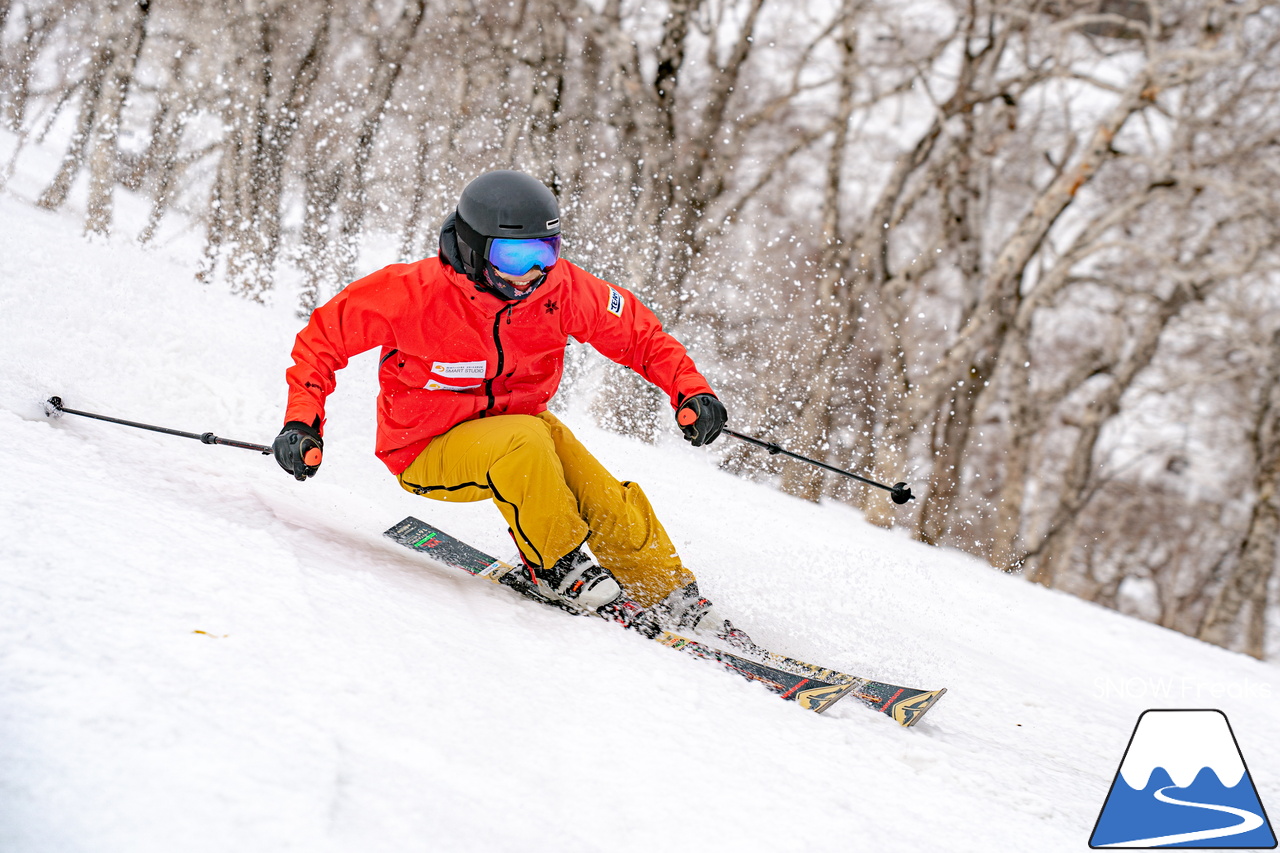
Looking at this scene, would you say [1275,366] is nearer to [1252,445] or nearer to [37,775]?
[1252,445]

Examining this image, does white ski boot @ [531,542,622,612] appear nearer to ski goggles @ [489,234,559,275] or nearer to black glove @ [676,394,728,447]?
black glove @ [676,394,728,447]

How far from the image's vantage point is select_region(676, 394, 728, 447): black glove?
3.07 metres

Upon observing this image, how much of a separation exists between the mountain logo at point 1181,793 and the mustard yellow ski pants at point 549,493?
154cm

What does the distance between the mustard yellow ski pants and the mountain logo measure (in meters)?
1.54

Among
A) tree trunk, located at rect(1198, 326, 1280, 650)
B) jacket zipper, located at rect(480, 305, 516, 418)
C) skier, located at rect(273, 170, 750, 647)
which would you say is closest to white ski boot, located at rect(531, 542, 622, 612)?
skier, located at rect(273, 170, 750, 647)

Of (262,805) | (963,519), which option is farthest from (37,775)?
(963,519)

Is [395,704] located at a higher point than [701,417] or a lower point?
lower

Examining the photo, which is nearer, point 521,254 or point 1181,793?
point 1181,793

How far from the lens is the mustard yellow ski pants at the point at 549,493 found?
2623 millimetres

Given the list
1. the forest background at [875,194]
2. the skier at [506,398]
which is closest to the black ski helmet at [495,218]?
the skier at [506,398]

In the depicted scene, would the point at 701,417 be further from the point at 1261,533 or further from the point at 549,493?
the point at 1261,533

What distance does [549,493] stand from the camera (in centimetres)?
262

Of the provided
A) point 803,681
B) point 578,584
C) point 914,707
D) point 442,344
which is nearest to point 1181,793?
point 914,707

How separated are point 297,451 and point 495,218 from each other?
3.20 feet
